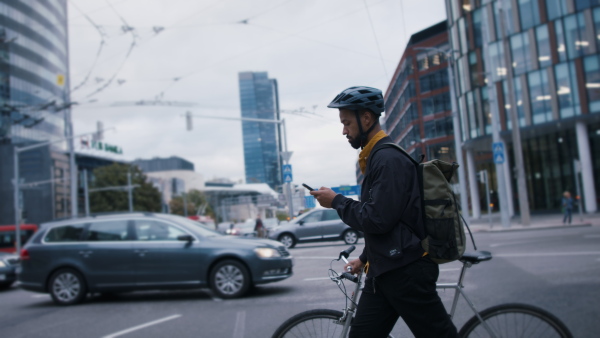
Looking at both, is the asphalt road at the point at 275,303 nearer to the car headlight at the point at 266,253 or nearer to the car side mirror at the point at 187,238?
the car headlight at the point at 266,253

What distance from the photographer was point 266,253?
8477mm

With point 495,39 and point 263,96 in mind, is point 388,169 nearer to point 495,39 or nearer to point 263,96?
point 263,96

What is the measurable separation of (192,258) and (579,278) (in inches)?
227

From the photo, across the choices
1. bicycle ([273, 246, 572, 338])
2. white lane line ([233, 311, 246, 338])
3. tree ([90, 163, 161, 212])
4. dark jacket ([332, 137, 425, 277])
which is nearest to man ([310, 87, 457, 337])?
dark jacket ([332, 137, 425, 277])

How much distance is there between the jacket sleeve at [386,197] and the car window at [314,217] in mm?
2450

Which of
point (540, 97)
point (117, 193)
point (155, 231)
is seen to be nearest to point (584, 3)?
point (540, 97)

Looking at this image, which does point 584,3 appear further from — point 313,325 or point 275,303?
point 313,325

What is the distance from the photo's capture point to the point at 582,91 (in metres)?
32.7

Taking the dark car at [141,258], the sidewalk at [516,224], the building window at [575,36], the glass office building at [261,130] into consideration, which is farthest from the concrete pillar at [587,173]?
the glass office building at [261,130]

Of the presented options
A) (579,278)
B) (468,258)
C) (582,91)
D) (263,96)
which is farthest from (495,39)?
(468,258)

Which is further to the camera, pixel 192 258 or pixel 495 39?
pixel 495 39

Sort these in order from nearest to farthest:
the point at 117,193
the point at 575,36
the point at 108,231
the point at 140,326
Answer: the point at 140,326 → the point at 108,231 → the point at 575,36 → the point at 117,193

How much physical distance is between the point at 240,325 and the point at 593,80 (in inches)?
1275

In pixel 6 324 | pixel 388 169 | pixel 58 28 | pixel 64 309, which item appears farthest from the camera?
pixel 58 28
